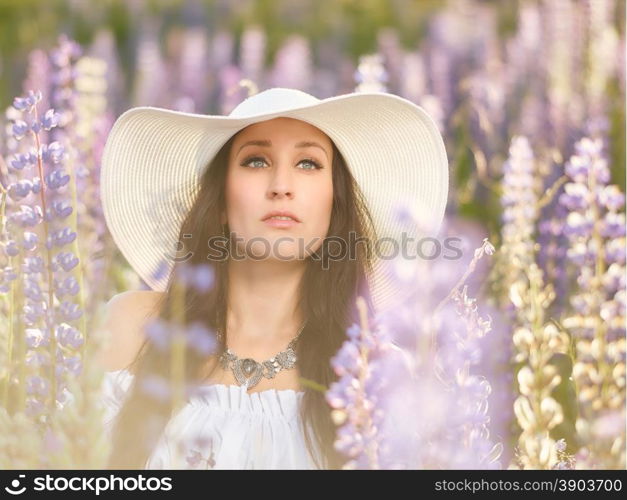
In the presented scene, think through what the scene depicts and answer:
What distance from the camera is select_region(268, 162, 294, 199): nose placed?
253 centimetres

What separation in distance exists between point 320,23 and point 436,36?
1715mm

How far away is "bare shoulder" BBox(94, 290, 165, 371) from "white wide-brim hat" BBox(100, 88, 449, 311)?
0.10 metres

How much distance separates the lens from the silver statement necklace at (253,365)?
2.62 m

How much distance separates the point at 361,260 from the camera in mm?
2900

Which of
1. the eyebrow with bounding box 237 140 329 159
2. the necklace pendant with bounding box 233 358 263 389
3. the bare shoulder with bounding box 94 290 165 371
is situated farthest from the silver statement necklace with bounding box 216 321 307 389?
the eyebrow with bounding box 237 140 329 159

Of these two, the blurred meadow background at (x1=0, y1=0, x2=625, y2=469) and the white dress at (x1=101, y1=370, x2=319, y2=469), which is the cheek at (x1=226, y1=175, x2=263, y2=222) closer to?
the blurred meadow background at (x1=0, y1=0, x2=625, y2=469)

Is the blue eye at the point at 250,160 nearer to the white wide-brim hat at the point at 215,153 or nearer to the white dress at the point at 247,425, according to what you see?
the white wide-brim hat at the point at 215,153

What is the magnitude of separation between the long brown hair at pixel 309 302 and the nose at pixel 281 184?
10.0 inches

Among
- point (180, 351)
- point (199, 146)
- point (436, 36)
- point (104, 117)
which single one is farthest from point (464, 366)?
point (436, 36)

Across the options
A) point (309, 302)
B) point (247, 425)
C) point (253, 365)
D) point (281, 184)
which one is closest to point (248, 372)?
point (253, 365)

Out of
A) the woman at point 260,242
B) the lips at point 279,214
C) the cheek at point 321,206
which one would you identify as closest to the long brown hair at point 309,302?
the woman at point 260,242

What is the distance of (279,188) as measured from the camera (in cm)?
253

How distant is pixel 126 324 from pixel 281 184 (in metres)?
0.56
